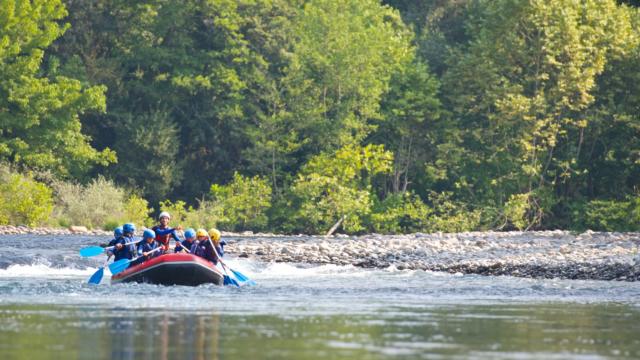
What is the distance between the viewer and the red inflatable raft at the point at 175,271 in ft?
82.9

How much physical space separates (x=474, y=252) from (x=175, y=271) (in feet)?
46.0

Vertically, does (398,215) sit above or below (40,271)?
above

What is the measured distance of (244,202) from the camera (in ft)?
175

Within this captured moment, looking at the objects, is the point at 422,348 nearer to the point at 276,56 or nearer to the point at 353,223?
the point at 353,223

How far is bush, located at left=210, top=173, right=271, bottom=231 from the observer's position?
5284 cm

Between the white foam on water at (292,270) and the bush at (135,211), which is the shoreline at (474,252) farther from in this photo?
the bush at (135,211)

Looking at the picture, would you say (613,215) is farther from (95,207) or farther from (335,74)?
(95,207)

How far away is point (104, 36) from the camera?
2277 inches

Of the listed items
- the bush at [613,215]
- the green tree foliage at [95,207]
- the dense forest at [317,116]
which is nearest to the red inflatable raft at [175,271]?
the dense forest at [317,116]

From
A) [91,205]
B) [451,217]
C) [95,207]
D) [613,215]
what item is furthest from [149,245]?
[613,215]

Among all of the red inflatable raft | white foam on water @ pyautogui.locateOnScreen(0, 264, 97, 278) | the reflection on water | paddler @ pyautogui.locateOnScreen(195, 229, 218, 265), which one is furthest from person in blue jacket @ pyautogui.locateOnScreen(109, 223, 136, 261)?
the reflection on water

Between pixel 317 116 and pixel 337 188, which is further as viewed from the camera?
pixel 317 116

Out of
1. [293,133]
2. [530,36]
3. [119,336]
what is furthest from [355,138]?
[119,336]

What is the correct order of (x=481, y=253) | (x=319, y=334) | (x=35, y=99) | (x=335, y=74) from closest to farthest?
(x=319, y=334) < (x=481, y=253) < (x=35, y=99) < (x=335, y=74)
